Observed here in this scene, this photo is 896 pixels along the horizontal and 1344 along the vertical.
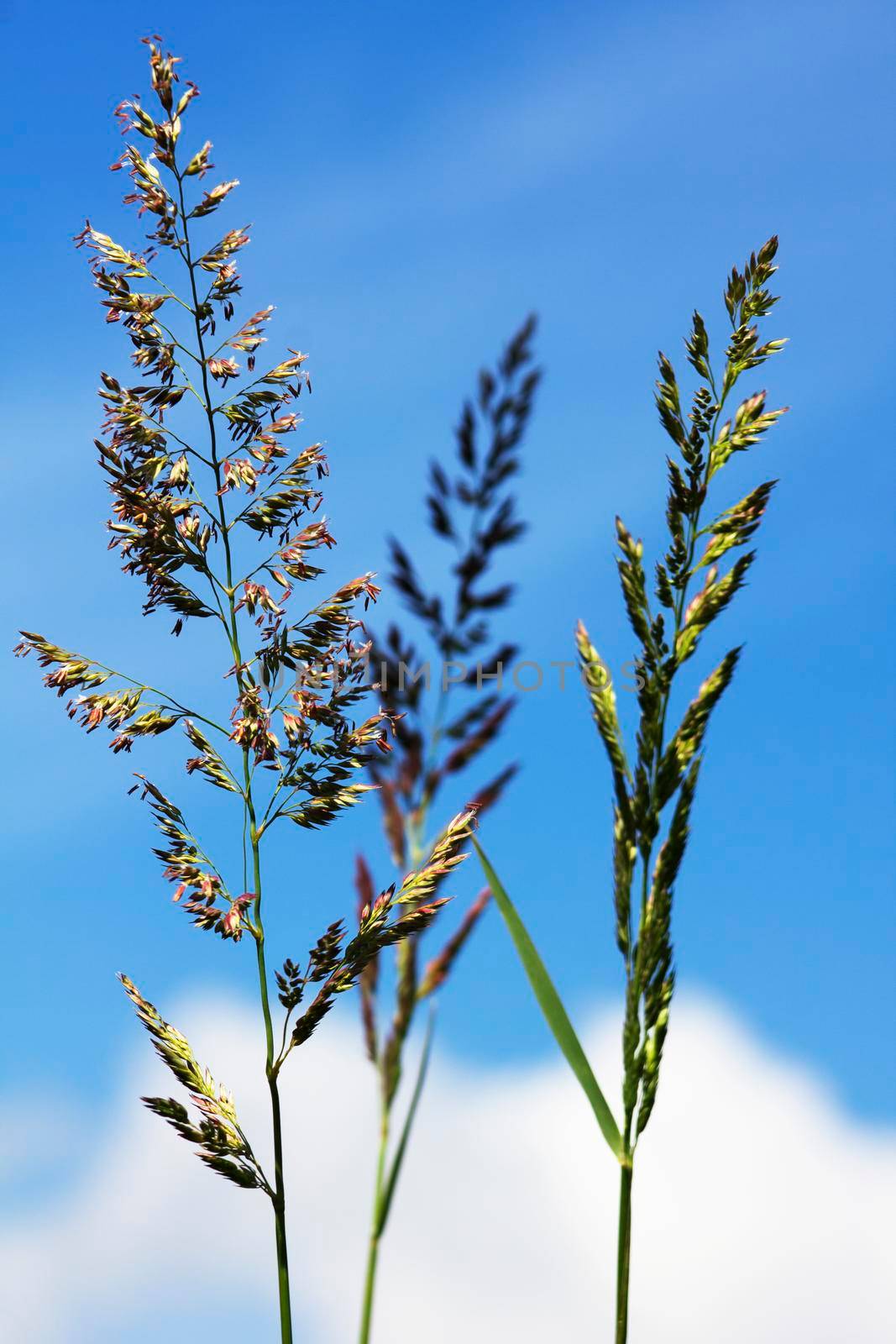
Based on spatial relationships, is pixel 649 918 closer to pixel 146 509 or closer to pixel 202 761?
pixel 202 761

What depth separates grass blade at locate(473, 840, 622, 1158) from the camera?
2.05 metres

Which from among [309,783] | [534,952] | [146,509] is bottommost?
[534,952]

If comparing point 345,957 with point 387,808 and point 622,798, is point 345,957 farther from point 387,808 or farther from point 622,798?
point 387,808

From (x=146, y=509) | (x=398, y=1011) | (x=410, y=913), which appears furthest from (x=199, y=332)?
(x=398, y=1011)

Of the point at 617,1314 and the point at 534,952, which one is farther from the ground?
the point at 534,952

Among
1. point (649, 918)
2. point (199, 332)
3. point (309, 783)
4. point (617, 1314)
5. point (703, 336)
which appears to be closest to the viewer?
point (617, 1314)

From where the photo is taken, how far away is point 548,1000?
215 centimetres

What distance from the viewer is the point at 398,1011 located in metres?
1.75

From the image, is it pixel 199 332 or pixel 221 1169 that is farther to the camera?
pixel 199 332

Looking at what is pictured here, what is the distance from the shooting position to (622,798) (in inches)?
83.4

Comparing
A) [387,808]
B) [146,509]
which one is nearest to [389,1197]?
[387,808]

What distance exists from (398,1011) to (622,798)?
1.89 ft

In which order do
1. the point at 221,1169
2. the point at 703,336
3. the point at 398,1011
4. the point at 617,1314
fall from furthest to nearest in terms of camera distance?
the point at 221,1169 < the point at 703,336 < the point at 617,1314 < the point at 398,1011

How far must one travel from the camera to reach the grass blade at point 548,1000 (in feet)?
6.73
